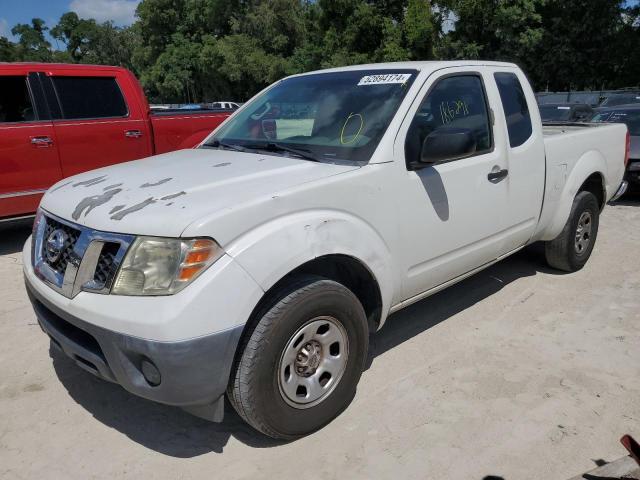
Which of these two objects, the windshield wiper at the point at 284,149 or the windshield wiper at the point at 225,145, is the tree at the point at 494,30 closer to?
the windshield wiper at the point at 225,145

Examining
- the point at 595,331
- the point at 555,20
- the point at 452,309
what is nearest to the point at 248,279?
the point at 452,309

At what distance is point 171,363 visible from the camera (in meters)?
2.23

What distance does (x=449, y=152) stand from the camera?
3.14 metres

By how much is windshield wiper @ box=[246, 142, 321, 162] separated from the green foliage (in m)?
29.8

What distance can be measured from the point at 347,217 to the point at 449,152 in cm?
80

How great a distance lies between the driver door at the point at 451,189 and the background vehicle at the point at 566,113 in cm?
842

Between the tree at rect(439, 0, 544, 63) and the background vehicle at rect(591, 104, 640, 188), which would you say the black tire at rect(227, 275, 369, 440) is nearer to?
the background vehicle at rect(591, 104, 640, 188)

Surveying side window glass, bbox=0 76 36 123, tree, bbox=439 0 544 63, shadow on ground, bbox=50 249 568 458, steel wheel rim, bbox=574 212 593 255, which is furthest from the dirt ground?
tree, bbox=439 0 544 63

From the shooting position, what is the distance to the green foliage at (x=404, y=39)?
32562 millimetres

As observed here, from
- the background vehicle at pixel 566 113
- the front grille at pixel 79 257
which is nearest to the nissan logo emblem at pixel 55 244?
the front grille at pixel 79 257

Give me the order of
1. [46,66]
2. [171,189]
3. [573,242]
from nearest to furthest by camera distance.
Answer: [171,189] → [573,242] → [46,66]

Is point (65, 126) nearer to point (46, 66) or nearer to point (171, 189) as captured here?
point (46, 66)

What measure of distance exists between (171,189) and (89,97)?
452cm

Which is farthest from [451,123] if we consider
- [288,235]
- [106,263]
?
[106,263]
